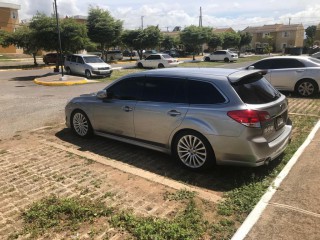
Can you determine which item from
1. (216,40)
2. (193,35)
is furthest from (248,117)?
(216,40)

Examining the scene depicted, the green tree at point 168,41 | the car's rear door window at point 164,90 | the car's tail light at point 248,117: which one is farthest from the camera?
the green tree at point 168,41

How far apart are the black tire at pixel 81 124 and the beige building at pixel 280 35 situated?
271 feet

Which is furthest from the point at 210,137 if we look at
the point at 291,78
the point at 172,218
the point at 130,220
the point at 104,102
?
the point at 291,78

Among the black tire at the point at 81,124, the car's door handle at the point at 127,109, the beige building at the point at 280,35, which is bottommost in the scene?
the black tire at the point at 81,124

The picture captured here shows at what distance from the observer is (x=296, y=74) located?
1172cm

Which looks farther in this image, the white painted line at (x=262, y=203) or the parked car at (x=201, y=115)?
the parked car at (x=201, y=115)

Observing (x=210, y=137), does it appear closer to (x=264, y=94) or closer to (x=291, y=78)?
(x=264, y=94)

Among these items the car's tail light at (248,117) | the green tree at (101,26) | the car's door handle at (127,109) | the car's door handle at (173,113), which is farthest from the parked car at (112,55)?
the car's tail light at (248,117)

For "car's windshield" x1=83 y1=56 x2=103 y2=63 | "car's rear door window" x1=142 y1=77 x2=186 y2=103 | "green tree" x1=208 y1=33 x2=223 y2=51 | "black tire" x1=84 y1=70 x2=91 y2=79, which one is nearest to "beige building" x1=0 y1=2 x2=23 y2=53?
"green tree" x1=208 y1=33 x2=223 y2=51

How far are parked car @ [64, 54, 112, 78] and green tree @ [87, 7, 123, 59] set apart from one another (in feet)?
44.9

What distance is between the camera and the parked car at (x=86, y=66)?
21.0m

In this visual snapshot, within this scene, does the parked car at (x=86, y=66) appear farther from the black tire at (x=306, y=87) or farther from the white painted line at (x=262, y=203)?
the white painted line at (x=262, y=203)

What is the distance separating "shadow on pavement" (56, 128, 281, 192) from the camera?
189 inches

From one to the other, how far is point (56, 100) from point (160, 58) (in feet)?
61.6
